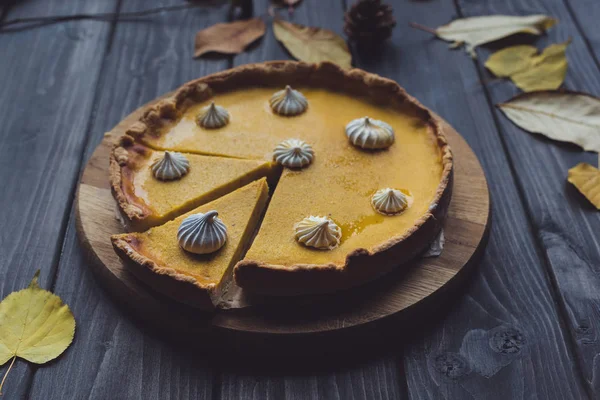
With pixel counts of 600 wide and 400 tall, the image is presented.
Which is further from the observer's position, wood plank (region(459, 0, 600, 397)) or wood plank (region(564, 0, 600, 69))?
wood plank (region(564, 0, 600, 69))

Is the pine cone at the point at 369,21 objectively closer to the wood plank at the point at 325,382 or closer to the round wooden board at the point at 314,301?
the round wooden board at the point at 314,301

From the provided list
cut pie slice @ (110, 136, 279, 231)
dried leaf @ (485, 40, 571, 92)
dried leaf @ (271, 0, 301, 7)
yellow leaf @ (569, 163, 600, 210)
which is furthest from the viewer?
dried leaf @ (271, 0, 301, 7)

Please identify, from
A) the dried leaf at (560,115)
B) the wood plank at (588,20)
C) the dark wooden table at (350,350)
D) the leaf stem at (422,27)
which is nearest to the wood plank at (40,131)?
the dark wooden table at (350,350)

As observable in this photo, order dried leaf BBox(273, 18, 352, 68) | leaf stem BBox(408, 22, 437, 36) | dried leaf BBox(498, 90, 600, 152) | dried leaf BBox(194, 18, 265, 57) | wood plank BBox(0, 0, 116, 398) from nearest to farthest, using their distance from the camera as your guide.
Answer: wood plank BBox(0, 0, 116, 398)
dried leaf BBox(498, 90, 600, 152)
dried leaf BBox(273, 18, 352, 68)
dried leaf BBox(194, 18, 265, 57)
leaf stem BBox(408, 22, 437, 36)

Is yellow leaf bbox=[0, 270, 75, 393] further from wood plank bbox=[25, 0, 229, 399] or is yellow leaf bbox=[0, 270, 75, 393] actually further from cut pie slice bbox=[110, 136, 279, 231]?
cut pie slice bbox=[110, 136, 279, 231]

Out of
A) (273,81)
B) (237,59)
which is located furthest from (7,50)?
(273,81)

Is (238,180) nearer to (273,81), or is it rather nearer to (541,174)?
(273,81)

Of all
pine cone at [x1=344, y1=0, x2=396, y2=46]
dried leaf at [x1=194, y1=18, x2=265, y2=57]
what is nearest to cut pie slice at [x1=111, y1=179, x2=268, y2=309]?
dried leaf at [x1=194, y1=18, x2=265, y2=57]
